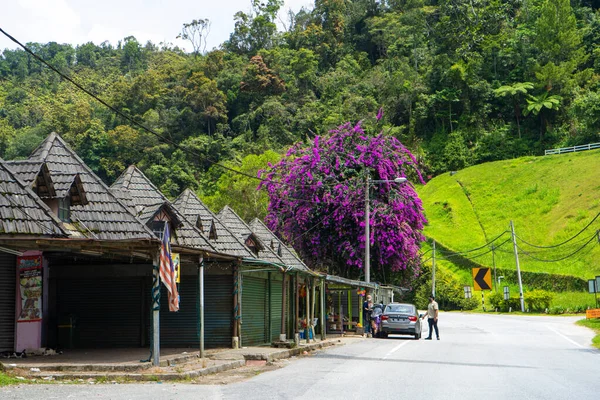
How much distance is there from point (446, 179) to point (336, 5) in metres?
48.9

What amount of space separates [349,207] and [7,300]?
2399 centimetres

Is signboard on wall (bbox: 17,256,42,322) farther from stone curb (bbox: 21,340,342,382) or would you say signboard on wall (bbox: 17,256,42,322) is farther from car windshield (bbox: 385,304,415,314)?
car windshield (bbox: 385,304,415,314)

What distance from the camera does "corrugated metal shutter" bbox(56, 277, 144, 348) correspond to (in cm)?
2212

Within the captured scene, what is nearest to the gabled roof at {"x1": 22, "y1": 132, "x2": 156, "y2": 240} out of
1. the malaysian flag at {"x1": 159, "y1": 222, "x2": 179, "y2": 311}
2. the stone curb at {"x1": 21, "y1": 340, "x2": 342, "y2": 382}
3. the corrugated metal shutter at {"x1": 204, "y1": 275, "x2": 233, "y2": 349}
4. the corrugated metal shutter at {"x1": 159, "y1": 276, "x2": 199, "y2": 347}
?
the malaysian flag at {"x1": 159, "y1": 222, "x2": 179, "y2": 311}

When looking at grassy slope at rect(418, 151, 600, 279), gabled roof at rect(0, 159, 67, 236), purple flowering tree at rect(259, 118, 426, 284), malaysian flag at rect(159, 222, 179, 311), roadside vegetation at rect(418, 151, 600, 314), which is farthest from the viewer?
grassy slope at rect(418, 151, 600, 279)

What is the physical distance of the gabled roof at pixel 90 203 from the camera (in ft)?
60.2

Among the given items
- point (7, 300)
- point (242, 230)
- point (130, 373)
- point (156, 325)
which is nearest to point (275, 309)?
point (242, 230)

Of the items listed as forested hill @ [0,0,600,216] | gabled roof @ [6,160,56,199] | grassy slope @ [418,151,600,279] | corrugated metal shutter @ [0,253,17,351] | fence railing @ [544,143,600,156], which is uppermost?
forested hill @ [0,0,600,216]

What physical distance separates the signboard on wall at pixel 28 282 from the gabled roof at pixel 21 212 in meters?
2.86

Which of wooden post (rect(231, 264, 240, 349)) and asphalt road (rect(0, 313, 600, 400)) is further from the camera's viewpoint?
wooden post (rect(231, 264, 240, 349))

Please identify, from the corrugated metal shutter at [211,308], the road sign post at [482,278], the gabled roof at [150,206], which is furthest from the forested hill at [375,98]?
the corrugated metal shutter at [211,308]

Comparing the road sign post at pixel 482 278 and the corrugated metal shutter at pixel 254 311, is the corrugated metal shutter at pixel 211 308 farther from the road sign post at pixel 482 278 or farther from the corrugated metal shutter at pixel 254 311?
the road sign post at pixel 482 278

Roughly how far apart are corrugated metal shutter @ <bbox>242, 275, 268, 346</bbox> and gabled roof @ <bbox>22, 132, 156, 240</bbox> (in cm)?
627

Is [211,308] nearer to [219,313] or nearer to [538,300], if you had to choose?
[219,313]
